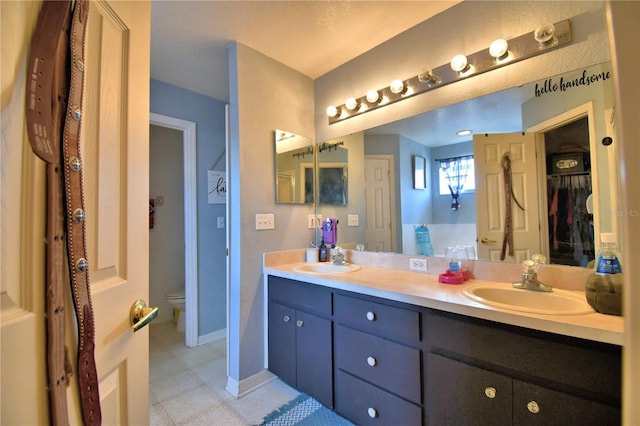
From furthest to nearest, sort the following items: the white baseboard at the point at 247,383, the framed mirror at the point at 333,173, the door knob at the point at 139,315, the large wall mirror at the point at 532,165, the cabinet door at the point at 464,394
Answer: the framed mirror at the point at 333,173
the white baseboard at the point at 247,383
the large wall mirror at the point at 532,165
the cabinet door at the point at 464,394
the door knob at the point at 139,315

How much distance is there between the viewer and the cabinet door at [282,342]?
5.65 feet

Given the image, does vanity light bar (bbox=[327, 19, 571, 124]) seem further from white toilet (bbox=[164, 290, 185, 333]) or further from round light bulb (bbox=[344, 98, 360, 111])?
white toilet (bbox=[164, 290, 185, 333])

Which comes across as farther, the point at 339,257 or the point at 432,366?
the point at 339,257

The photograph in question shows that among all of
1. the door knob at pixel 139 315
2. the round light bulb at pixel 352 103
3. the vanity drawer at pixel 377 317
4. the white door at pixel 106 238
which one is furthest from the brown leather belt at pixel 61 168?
the round light bulb at pixel 352 103

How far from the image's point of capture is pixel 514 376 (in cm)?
93

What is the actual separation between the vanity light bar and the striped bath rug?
6.75 feet

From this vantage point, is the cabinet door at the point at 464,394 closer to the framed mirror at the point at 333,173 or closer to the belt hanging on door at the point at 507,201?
the belt hanging on door at the point at 507,201

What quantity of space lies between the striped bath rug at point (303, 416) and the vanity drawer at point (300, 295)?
0.62 m

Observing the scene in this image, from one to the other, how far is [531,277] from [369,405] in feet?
3.27

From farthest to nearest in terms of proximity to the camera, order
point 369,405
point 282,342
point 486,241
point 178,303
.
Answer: point 178,303 < point 282,342 < point 486,241 < point 369,405

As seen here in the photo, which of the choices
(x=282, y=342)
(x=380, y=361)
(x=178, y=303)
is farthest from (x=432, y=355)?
(x=178, y=303)

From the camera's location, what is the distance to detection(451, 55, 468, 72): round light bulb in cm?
146

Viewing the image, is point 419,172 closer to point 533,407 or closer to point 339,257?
point 339,257

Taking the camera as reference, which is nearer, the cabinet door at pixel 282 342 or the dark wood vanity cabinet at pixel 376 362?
the dark wood vanity cabinet at pixel 376 362
